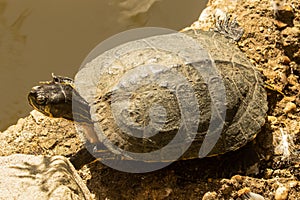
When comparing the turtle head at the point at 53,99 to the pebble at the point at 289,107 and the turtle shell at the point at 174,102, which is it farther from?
the pebble at the point at 289,107

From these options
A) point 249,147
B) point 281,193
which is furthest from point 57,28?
point 281,193

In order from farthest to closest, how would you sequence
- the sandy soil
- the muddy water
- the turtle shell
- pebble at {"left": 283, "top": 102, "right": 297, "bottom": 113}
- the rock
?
the muddy water, pebble at {"left": 283, "top": 102, "right": 297, "bottom": 113}, the sandy soil, the turtle shell, the rock

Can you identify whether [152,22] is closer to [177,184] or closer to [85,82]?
[85,82]

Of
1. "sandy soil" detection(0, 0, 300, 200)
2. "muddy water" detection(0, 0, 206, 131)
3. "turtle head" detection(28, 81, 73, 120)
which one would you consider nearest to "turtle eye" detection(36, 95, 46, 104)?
"turtle head" detection(28, 81, 73, 120)

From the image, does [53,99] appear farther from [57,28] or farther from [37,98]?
[57,28]

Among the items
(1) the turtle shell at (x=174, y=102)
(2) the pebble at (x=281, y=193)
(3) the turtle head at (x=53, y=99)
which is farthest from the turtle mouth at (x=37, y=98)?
(2) the pebble at (x=281, y=193)

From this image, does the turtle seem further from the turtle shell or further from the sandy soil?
the sandy soil

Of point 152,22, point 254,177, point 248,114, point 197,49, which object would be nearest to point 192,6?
point 152,22
